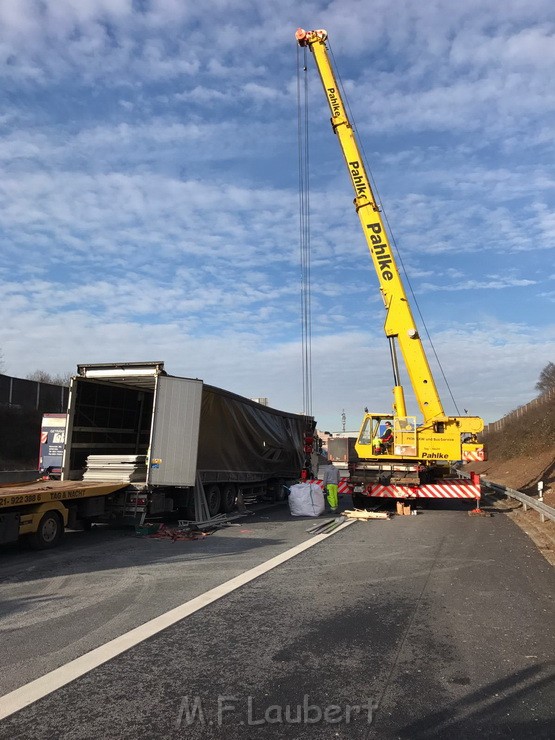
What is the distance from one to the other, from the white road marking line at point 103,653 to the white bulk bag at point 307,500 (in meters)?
7.31

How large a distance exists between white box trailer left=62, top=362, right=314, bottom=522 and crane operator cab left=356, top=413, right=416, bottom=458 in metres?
3.40

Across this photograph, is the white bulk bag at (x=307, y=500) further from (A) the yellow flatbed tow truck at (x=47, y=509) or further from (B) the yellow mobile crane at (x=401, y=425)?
(A) the yellow flatbed tow truck at (x=47, y=509)

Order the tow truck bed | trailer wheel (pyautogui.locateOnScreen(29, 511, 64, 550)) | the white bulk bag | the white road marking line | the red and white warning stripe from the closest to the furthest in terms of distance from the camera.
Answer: the white road marking line → the tow truck bed → trailer wheel (pyautogui.locateOnScreen(29, 511, 64, 550)) → the white bulk bag → the red and white warning stripe

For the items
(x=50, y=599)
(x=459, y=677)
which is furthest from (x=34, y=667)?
(x=459, y=677)

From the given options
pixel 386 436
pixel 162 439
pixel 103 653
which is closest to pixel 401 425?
pixel 386 436

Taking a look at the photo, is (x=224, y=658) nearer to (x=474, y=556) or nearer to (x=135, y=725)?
(x=135, y=725)

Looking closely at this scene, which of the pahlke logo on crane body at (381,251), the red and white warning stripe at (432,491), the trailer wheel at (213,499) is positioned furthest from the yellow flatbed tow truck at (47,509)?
the pahlke logo on crane body at (381,251)

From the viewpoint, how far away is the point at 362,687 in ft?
13.3

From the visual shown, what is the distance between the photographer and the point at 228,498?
50.2ft

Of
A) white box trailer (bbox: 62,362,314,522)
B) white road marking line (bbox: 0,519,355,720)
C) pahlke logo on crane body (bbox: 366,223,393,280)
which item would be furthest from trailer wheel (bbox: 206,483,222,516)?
pahlke logo on crane body (bbox: 366,223,393,280)

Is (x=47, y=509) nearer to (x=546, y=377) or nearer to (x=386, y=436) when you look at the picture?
Result: (x=386, y=436)

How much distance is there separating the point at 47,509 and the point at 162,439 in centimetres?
285

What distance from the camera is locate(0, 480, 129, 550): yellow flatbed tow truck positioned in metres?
8.84

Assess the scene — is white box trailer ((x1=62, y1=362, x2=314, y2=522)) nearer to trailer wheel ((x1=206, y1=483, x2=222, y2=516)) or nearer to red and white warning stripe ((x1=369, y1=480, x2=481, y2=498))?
trailer wheel ((x1=206, y1=483, x2=222, y2=516))
